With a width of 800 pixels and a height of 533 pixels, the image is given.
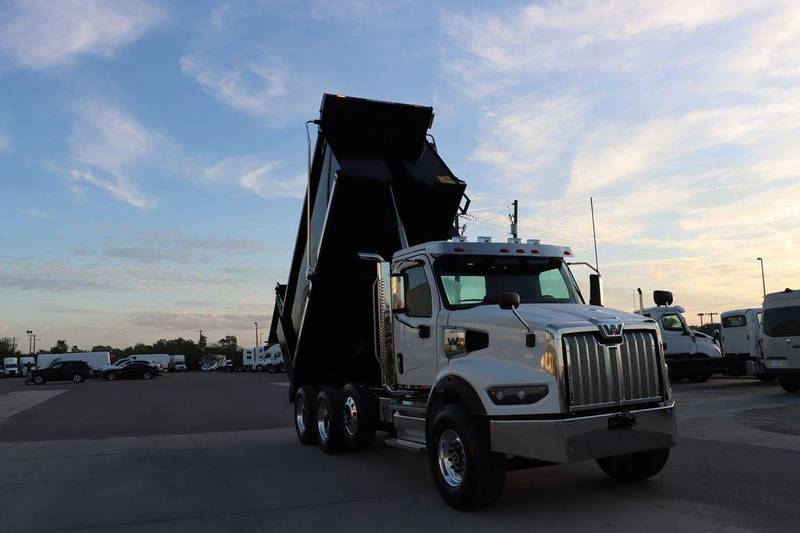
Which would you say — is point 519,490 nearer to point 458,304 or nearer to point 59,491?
point 458,304

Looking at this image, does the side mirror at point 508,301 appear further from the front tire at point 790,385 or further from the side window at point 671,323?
the side window at point 671,323

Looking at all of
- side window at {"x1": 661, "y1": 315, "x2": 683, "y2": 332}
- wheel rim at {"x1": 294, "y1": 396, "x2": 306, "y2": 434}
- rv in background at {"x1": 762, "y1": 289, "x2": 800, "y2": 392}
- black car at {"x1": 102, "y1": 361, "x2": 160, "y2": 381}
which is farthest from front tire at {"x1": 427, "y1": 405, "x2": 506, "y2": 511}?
black car at {"x1": 102, "y1": 361, "x2": 160, "y2": 381}

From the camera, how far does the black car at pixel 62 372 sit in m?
42.9

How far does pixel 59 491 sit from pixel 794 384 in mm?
17082

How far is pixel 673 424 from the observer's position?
247 inches

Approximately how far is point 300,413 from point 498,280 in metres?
5.33

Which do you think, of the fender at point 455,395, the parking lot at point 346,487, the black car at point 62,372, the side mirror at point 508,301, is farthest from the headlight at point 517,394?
the black car at point 62,372

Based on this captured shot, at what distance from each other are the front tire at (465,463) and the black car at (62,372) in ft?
144

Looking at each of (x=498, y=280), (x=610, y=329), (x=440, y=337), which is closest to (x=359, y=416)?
(x=440, y=337)

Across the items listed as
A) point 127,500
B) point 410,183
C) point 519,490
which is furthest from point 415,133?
point 127,500

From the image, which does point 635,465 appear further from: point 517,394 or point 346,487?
point 346,487

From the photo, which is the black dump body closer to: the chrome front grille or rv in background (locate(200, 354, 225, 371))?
the chrome front grille

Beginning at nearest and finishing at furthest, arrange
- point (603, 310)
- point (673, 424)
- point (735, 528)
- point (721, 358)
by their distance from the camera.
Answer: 1. point (735, 528)
2. point (673, 424)
3. point (603, 310)
4. point (721, 358)

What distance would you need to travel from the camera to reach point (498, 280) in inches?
288
